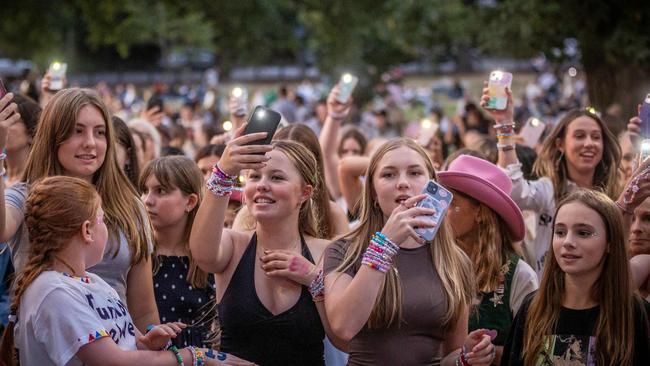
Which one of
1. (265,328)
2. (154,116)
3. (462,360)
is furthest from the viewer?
(154,116)

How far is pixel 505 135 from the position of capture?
6.17m

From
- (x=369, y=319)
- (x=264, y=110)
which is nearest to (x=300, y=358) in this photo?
(x=369, y=319)

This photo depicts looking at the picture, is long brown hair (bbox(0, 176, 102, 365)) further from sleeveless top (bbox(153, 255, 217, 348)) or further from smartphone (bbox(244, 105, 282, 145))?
sleeveless top (bbox(153, 255, 217, 348))

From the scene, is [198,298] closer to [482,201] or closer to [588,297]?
[482,201]

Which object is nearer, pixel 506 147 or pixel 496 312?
pixel 496 312

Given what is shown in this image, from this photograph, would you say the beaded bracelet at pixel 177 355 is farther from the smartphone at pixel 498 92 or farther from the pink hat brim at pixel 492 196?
the smartphone at pixel 498 92

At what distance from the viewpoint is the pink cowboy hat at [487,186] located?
5156 millimetres

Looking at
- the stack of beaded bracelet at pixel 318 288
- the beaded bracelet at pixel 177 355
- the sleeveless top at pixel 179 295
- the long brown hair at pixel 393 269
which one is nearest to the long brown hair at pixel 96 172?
the sleeveless top at pixel 179 295

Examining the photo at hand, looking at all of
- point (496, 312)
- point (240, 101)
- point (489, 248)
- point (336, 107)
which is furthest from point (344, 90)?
point (496, 312)

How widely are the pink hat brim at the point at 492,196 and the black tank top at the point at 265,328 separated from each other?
52.7 inches

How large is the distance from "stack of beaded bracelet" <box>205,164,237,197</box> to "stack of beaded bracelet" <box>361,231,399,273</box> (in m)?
0.66

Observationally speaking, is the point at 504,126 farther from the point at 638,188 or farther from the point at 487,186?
the point at 638,188

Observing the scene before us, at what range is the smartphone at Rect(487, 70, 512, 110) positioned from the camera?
608 cm

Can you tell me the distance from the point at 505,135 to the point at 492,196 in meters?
1.10
